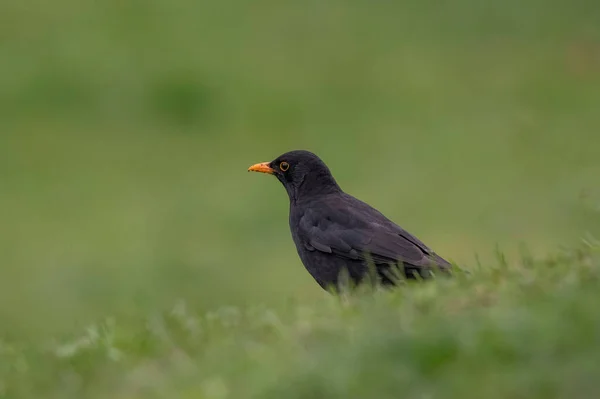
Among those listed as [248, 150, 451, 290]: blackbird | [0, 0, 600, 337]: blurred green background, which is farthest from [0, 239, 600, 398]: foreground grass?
[0, 0, 600, 337]: blurred green background

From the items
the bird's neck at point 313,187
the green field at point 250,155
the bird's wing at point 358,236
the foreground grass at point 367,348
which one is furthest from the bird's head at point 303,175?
the foreground grass at point 367,348

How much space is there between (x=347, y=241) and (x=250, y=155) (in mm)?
15808

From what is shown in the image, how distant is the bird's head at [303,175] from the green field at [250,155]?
137 centimetres

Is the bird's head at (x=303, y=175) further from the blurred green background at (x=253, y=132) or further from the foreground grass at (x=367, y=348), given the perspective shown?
the blurred green background at (x=253, y=132)

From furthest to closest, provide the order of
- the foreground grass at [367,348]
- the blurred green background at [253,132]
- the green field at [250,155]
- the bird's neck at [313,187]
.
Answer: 1. the blurred green background at [253,132]
2. the bird's neck at [313,187]
3. the green field at [250,155]
4. the foreground grass at [367,348]

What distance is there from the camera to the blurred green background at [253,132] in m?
20.4

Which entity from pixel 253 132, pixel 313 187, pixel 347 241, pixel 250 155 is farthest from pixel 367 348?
pixel 253 132

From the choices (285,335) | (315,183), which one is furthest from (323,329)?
(315,183)

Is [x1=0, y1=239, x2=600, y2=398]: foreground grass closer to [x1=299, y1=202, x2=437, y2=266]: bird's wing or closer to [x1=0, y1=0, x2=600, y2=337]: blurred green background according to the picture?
[x1=299, y1=202, x2=437, y2=266]: bird's wing

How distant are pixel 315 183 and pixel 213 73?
1775cm

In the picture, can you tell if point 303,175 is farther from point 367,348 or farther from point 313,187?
point 367,348

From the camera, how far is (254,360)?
6.09m

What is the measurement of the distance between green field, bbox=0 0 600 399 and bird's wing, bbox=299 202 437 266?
1.36m

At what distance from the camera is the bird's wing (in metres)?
9.44
